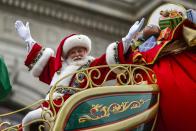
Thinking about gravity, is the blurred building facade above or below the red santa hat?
above

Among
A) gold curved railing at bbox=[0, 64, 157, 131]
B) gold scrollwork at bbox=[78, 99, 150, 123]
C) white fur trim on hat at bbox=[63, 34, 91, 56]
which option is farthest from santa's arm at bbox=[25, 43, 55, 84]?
gold scrollwork at bbox=[78, 99, 150, 123]

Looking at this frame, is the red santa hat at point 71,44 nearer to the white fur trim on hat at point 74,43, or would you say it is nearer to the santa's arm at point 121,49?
the white fur trim on hat at point 74,43

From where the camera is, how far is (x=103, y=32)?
1239 cm

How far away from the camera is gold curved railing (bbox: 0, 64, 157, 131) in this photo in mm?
4426

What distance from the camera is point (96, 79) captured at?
4688mm

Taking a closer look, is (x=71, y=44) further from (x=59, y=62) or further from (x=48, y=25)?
(x=48, y=25)

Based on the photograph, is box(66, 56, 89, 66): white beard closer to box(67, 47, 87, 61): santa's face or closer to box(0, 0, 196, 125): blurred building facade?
box(67, 47, 87, 61): santa's face

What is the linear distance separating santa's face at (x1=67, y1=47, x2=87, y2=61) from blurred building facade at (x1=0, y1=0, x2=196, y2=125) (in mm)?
5955

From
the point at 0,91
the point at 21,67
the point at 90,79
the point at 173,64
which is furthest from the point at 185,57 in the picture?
the point at 21,67

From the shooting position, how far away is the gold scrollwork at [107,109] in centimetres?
433

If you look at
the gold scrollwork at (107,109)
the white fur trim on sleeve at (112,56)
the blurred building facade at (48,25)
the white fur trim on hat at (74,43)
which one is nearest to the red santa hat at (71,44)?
the white fur trim on hat at (74,43)

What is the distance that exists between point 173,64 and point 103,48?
773 centimetres

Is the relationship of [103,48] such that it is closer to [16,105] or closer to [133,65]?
[16,105]

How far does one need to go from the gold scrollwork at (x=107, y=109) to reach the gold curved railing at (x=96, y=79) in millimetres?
126
